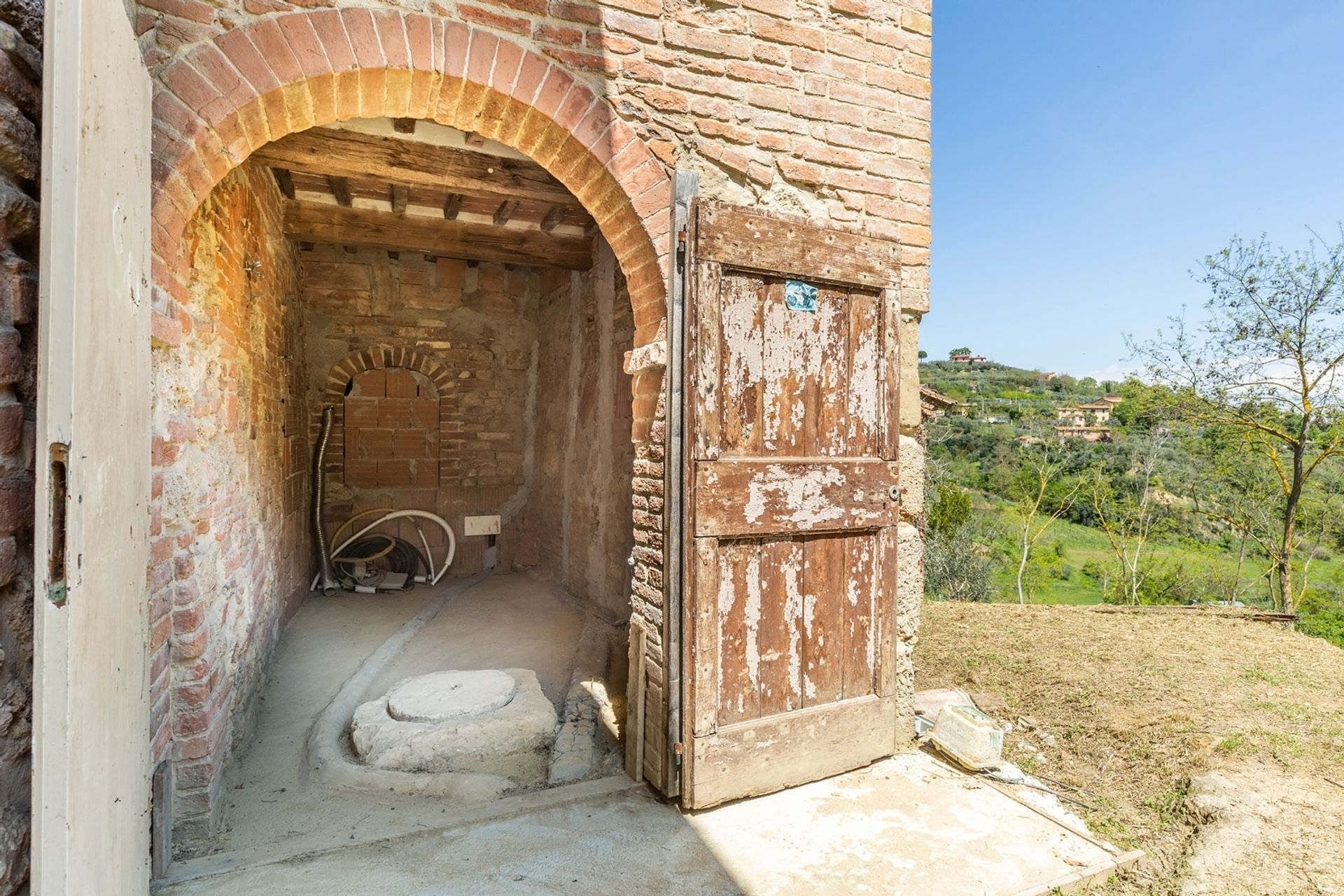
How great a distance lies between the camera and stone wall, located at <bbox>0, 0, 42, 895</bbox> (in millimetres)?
1069

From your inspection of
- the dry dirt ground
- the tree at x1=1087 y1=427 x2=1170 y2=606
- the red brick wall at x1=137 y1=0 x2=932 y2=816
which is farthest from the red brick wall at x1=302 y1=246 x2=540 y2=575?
the tree at x1=1087 y1=427 x2=1170 y2=606

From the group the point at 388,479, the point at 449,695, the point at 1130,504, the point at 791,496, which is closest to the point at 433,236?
the point at 388,479

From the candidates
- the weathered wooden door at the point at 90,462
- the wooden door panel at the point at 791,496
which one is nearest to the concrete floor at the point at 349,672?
the weathered wooden door at the point at 90,462

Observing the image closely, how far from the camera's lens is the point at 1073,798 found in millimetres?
2600

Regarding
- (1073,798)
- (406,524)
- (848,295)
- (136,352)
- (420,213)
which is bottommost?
(1073,798)

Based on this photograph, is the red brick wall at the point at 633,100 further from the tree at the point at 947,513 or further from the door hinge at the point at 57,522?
the tree at the point at 947,513

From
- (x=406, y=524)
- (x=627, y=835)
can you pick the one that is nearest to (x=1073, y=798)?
(x=627, y=835)

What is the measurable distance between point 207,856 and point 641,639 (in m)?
1.56

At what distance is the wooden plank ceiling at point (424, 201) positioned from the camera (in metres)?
3.15

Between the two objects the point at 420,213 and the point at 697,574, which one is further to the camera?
the point at 420,213

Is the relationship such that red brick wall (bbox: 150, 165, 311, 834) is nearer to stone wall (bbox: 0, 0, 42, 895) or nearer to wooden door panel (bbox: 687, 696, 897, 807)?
stone wall (bbox: 0, 0, 42, 895)

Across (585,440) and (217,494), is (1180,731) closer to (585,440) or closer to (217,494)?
(585,440)

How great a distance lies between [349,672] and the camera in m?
3.66

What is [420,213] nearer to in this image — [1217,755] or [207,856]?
[207,856]
